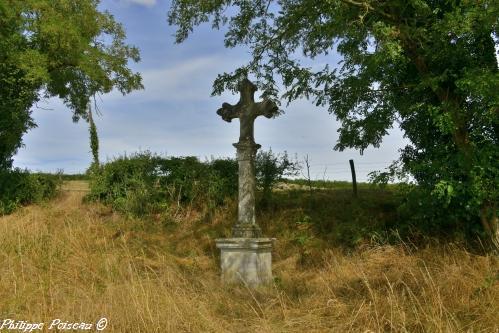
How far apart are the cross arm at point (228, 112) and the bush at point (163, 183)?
410cm

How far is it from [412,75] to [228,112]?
11.5ft

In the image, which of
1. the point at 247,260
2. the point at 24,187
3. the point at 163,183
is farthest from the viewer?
the point at 24,187

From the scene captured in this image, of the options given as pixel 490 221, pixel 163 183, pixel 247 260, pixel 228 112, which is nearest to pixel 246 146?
pixel 228 112

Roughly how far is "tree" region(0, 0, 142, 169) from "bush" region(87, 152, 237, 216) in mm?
3406

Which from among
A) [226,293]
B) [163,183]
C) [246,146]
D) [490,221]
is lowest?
[226,293]

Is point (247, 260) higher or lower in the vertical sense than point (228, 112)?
lower

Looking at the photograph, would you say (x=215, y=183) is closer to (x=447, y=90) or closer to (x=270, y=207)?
(x=270, y=207)

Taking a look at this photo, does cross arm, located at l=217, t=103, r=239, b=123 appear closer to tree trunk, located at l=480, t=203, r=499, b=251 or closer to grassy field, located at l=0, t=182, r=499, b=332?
grassy field, located at l=0, t=182, r=499, b=332

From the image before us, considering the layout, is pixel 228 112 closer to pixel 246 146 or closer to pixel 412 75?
pixel 246 146

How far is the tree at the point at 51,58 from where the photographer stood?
14.2 m

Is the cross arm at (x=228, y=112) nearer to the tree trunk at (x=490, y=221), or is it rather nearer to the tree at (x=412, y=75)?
the tree at (x=412, y=75)

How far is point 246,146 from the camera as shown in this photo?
8.97m

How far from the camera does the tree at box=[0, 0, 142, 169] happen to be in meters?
14.2

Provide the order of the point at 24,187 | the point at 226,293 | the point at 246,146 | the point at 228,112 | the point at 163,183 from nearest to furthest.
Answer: the point at 226,293, the point at 246,146, the point at 228,112, the point at 163,183, the point at 24,187
